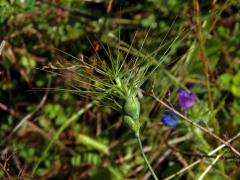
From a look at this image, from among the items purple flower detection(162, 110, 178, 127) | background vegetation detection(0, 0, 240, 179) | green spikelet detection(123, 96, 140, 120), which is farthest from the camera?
background vegetation detection(0, 0, 240, 179)

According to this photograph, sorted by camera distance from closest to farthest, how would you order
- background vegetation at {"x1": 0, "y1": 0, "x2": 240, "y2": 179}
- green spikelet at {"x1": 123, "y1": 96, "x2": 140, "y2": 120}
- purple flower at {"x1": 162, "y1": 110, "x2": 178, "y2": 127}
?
green spikelet at {"x1": 123, "y1": 96, "x2": 140, "y2": 120}, purple flower at {"x1": 162, "y1": 110, "x2": 178, "y2": 127}, background vegetation at {"x1": 0, "y1": 0, "x2": 240, "y2": 179}

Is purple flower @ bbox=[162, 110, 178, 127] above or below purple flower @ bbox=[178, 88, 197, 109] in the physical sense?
below

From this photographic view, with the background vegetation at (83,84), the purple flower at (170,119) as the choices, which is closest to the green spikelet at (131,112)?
the purple flower at (170,119)

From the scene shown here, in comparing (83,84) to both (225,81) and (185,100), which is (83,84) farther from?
(225,81)

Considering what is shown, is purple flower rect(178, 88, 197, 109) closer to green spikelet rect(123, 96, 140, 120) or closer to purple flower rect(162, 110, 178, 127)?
purple flower rect(162, 110, 178, 127)

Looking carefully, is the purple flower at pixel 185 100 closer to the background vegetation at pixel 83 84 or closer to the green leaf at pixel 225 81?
the background vegetation at pixel 83 84

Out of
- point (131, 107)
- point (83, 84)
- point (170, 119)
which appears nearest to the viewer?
point (131, 107)

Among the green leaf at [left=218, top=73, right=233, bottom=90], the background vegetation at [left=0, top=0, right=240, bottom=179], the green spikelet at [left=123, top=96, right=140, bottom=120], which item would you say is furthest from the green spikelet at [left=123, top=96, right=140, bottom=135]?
the green leaf at [left=218, top=73, right=233, bottom=90]

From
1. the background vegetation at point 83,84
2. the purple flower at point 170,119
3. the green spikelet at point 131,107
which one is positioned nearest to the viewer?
the green spikelet at point 131,107

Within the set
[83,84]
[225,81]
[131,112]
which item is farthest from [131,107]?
[225,81]
